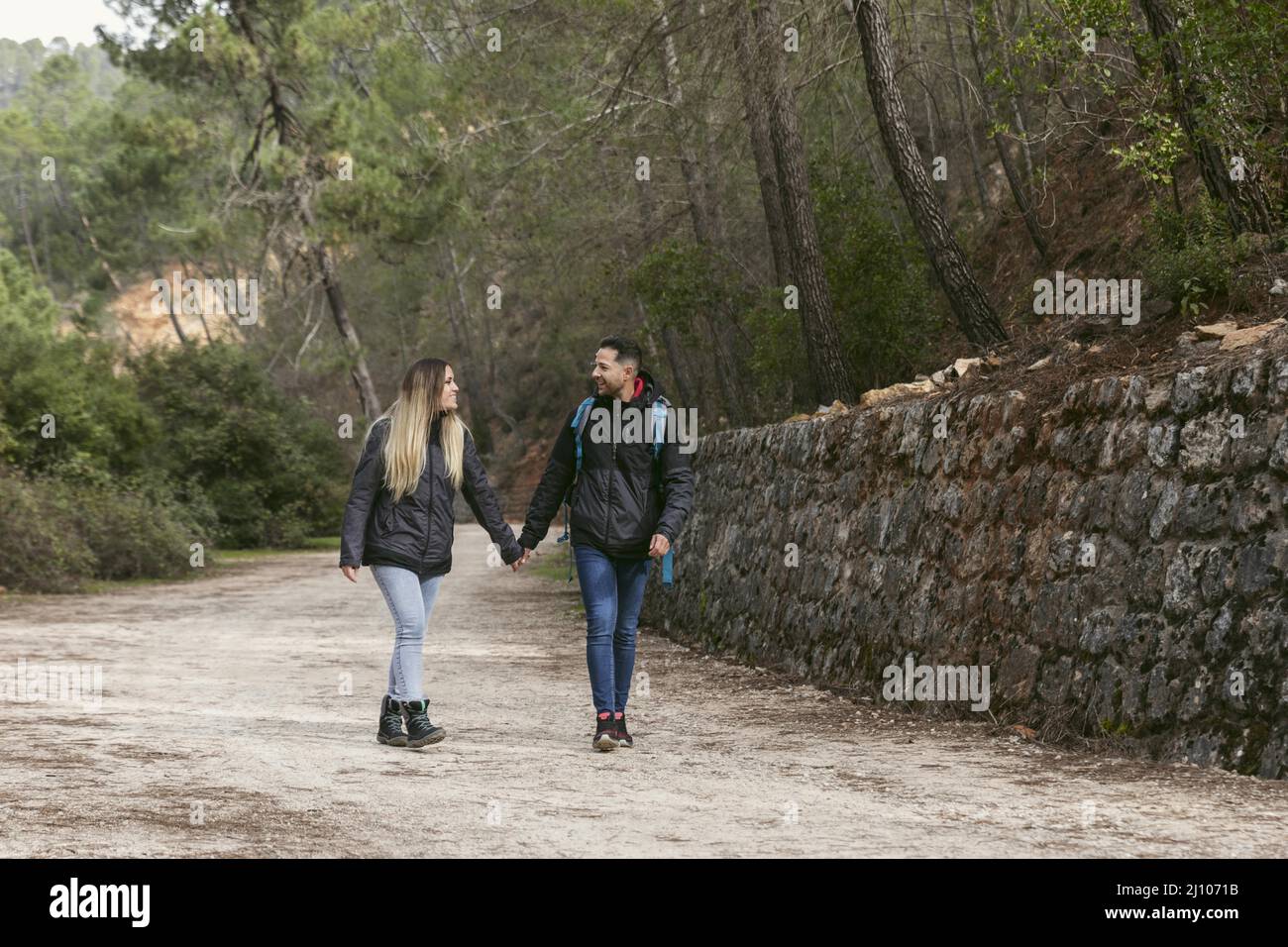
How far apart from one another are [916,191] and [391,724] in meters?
7.30

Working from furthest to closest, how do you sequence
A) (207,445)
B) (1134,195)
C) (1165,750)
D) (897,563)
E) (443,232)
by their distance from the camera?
(443,232), (207,445), (1134,195), (897,563), (1165,750)

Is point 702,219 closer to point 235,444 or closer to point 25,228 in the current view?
point 235,444

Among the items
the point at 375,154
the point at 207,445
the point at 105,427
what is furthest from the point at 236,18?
the point at 105,427

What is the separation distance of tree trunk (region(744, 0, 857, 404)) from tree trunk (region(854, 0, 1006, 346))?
1.31 m

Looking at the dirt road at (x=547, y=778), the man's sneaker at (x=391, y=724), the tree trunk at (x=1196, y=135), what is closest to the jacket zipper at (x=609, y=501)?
the dirt road at (x=547, y=778)

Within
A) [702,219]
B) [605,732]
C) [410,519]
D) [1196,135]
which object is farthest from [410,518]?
[702,219]

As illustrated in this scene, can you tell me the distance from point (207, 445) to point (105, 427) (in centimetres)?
619

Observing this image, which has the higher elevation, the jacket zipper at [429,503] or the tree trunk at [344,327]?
the tree trunk at [344,327]

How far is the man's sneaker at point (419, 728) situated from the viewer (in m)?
7.92

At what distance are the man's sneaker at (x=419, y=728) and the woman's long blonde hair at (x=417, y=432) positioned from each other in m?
1.11

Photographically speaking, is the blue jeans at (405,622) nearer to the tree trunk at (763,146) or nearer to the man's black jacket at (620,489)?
the man's black jacket at (620,489)

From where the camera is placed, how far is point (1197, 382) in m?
7.07

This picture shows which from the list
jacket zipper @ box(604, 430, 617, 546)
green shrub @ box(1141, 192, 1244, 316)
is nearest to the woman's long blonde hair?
jacket zipper @ box(604, 430, 617, 546)

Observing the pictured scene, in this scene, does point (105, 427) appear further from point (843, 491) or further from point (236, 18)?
point (843, 491)
